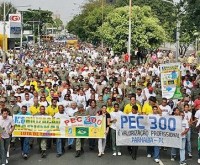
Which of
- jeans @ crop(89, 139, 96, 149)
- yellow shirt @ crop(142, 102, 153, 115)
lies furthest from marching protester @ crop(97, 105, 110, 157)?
yellow shirt @ crop(142, 102, 153, 115)

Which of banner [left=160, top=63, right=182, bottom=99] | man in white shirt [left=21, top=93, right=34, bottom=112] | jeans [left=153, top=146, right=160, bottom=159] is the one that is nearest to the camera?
jeans [left=153, top=146, right=160, bottom=159]

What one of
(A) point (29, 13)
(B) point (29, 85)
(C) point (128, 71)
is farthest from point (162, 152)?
(A) point (29, 13)

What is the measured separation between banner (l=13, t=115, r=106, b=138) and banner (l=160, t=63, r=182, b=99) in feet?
13.6

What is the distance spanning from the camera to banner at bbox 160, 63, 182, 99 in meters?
17.8

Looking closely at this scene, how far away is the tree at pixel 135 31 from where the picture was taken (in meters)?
39.8

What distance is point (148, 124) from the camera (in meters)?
14.0

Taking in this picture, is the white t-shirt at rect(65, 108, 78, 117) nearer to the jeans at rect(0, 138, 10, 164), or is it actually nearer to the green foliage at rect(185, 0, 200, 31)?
the jeans at rect(0, 138, 10, 164)

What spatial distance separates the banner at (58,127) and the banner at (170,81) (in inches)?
163

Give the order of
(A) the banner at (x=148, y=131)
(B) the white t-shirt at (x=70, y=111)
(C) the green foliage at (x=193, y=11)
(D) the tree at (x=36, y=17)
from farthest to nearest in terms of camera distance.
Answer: (D) the tree at (x=36, y=17) < (C) the green foliage at (x=193, y=11) < (B) the white t-shirt at (x=70, y=111) < (A) the banner at (x=148, y=131)

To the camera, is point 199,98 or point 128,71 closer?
point 199,98

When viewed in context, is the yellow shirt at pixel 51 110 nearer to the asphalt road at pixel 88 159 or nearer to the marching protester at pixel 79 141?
the marching protester at pixel 79 141

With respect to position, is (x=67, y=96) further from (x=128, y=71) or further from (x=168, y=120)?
(x=128, y=71)

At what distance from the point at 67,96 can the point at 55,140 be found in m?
1.52

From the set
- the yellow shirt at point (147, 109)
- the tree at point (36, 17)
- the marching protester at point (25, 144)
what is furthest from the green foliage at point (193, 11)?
the tree at point (36, 17)
